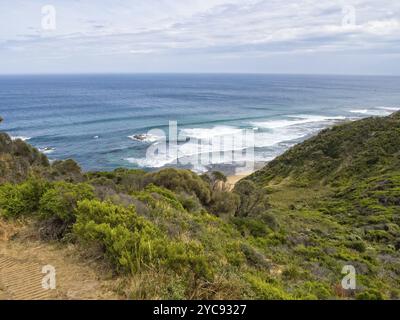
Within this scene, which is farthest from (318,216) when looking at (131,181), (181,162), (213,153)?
(213,153)

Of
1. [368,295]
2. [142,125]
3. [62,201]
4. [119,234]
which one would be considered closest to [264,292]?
[119,234]

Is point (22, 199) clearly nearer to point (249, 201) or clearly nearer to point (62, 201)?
point (62, 201)

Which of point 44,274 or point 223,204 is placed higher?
point 44,274

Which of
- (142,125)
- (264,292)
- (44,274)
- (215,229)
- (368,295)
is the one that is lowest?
(368,295)

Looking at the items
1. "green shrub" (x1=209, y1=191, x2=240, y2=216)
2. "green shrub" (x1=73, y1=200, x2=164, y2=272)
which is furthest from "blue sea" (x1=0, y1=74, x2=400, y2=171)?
"green shrub" (x1=73, y1=200, x2=164, y2=272)

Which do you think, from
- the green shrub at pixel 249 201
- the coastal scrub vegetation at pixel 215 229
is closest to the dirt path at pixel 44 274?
the coastal scrub vegetation at pixel 215 229

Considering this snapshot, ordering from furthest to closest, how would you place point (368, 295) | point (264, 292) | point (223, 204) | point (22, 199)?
point (223, 204) < point (22, 199) < point (368, 295) < point (264, 292)

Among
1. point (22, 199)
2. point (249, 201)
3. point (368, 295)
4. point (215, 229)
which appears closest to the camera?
point (368, 295)

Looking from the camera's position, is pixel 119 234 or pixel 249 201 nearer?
pixel 119 234
